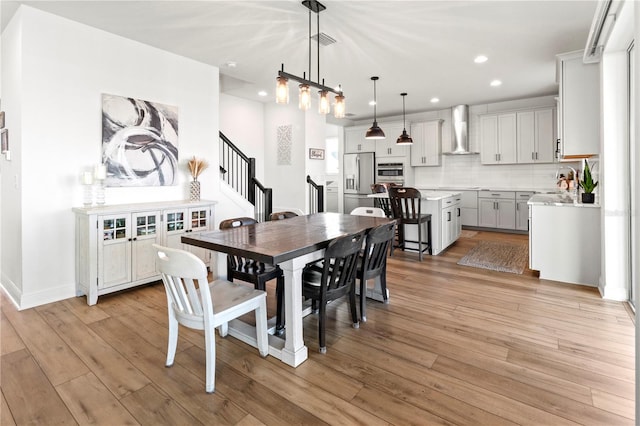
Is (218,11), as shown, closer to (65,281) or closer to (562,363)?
(65,281)

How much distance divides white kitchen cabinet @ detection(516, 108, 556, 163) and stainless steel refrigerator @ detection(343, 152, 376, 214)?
10.6 feet

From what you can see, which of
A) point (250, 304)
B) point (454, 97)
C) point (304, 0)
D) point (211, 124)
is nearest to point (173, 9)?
point (304, 0)

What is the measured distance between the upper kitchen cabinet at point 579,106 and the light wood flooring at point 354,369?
1725mm

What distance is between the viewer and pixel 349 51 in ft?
13.9

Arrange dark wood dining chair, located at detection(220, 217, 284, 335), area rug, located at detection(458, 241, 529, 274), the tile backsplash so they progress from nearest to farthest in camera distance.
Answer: dark wood dining chair, located at detection(220, 217, 284, 335) → area rug, located at detection(458, 241, 529, 274) → the tile backsplash

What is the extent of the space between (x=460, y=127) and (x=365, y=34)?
4539 mm

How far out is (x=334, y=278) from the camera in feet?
Answer: 7.89

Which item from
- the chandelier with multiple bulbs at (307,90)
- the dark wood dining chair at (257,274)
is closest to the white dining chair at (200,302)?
the dark wood dining chair at (257,274)

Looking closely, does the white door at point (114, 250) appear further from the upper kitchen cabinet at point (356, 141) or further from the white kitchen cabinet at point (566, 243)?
the upper kitchen cabinet at point (356, 141)

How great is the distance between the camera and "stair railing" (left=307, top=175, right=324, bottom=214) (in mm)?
6773

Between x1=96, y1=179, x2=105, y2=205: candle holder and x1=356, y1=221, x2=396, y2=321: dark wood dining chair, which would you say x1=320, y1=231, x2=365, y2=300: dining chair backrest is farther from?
x1=96, y1=179, x2=105, y2=205: candle holder

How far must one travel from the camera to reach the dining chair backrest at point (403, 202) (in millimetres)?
4805

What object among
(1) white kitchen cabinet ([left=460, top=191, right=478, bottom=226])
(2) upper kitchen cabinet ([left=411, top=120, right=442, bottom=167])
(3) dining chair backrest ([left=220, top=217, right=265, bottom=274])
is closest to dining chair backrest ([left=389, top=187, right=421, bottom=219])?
(3) dining chair backrest ([left=220, top=217, right=265, bottom=274])

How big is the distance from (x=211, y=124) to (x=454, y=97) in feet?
15.6
